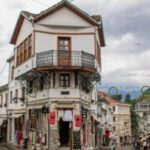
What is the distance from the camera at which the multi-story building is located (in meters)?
36.2

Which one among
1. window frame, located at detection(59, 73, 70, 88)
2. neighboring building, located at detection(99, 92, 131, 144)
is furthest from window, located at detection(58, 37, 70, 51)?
neighboring building, located at detection(99, 92, 131, 144)

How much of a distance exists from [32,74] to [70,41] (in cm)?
439

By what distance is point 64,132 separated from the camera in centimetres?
3734

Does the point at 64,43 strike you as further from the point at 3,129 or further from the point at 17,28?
the point at 3,129

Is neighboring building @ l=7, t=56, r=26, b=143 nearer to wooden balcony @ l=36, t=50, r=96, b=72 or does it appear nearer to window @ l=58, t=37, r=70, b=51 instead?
wooden balcony @ l=36, t=50, r=96, b=72

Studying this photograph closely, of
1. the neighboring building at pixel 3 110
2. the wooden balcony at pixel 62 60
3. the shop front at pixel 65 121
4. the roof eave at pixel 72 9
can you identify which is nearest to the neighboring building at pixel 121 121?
the neighboring building at pixel 3 110

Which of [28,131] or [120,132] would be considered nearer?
[28,131]

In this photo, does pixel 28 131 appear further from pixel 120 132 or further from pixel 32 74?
pixel 120 132

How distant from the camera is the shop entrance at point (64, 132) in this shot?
122 ft

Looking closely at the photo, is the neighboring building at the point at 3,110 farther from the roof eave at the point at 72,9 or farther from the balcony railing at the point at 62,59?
the roof eave at the point at 72,9

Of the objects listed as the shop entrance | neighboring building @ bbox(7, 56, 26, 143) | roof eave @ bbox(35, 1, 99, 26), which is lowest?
the shop entrance

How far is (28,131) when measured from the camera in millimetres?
40500

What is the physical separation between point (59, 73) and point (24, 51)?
5.87 metres

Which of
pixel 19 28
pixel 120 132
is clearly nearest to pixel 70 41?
pixel 19 28
